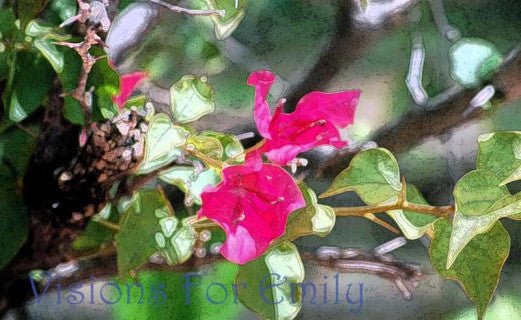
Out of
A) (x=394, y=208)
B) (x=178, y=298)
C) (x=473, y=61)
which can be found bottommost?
(x=178, y=298)

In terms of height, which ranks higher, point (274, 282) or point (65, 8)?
point (65, 8)

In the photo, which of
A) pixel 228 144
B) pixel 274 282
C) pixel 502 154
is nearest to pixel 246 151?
pixel 228 144

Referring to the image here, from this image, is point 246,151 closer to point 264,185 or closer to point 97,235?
point 264,185

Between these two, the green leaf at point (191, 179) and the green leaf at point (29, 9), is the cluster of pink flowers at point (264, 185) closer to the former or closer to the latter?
the green leaf at point (191, 179)

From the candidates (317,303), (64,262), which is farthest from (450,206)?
(64,262)

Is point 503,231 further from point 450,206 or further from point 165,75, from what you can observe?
point 165,75

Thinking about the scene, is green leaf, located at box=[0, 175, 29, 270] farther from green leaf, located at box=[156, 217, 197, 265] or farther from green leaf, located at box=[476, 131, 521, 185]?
green leaf, located at box=[476, 131, 521, 185]
